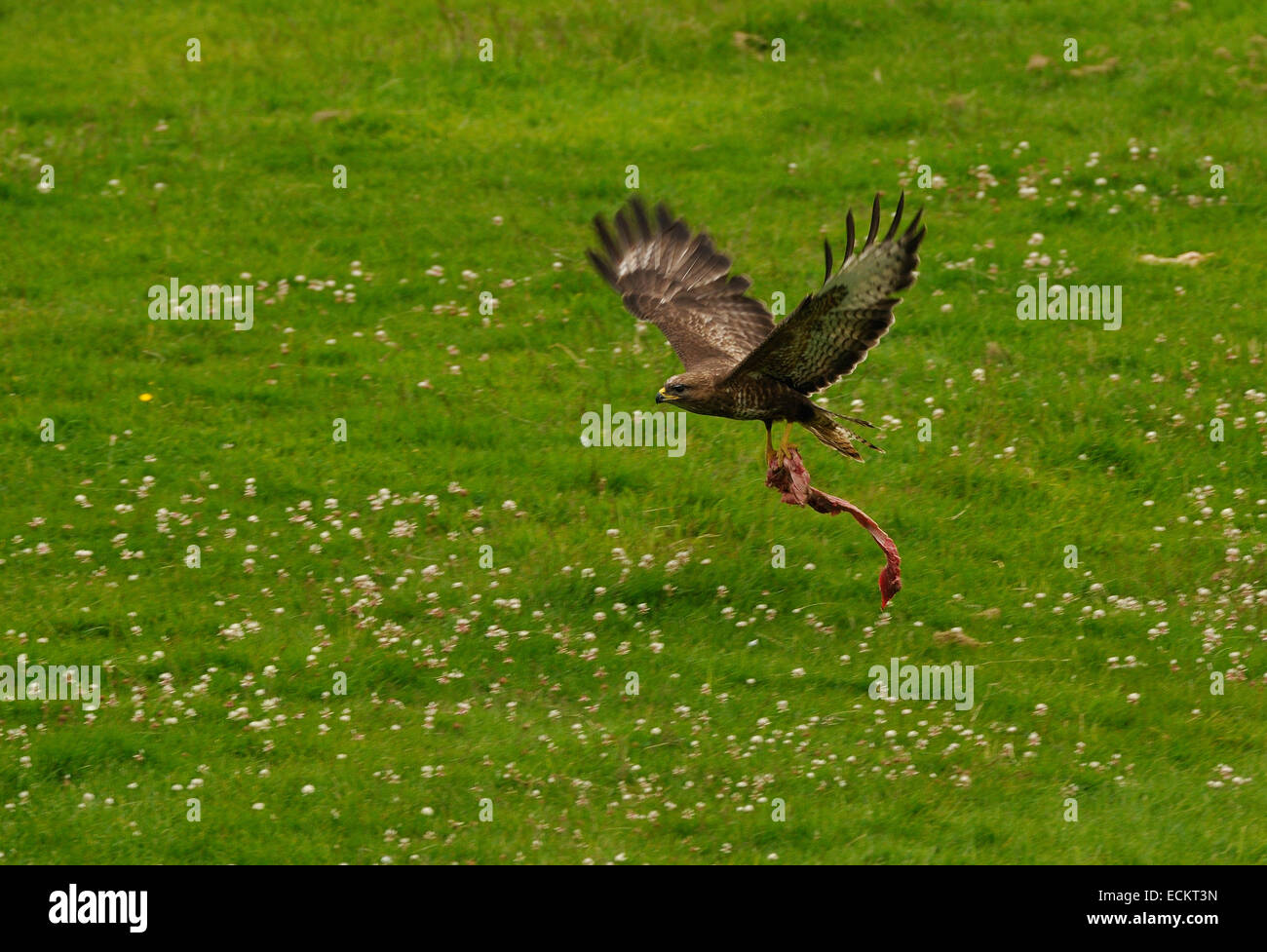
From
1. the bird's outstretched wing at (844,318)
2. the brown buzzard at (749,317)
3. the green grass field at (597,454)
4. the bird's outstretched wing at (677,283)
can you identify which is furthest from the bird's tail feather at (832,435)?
the bird's outstretched wing at (677,283)

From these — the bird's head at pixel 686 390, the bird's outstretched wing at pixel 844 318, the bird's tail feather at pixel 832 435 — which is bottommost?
the bird's tail feather at pixel 832 435

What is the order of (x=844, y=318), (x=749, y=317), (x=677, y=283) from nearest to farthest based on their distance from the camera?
(x=844, y=318), (x=749, y=317), (x=677, y=283)

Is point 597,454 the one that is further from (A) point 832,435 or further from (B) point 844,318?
(B) point 844,318

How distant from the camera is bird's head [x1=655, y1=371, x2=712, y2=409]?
1320 cm

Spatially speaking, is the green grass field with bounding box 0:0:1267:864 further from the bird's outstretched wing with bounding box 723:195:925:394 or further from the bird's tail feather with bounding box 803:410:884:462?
the bird's outstretched wing with bounding box 723:195:925:394

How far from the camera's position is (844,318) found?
1191cm

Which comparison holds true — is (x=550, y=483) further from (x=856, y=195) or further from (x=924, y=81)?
(x=924, y=81)

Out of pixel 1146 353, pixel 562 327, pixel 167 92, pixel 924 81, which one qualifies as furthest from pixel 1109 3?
pixel 167 92

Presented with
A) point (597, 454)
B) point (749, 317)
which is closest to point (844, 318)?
point (749, 317)

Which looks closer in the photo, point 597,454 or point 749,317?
point 749,317

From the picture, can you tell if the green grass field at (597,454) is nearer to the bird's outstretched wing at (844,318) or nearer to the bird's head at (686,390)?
the bird's head at (686,390)

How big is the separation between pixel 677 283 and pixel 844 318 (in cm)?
387

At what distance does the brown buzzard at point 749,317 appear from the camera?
453 inches

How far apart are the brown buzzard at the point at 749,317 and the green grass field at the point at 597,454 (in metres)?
1.33
